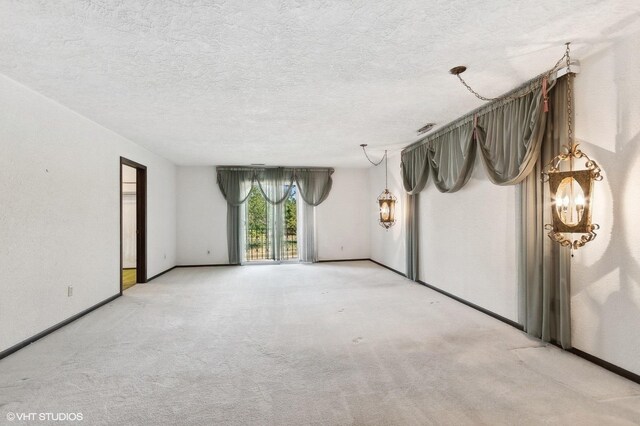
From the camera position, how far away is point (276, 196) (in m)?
8.02

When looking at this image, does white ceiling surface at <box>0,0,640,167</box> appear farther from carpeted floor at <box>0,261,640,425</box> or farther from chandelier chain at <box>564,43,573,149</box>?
carpeted floor at <box>0,261,640,425</box>

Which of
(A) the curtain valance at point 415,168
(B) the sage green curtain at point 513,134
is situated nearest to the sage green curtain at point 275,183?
(A) the curtain valance at point 415,168

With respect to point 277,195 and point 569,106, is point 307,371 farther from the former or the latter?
point 277,195

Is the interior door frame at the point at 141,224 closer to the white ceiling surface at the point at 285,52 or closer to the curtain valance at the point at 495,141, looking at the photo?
the white ceiling surface at the point at 285,52

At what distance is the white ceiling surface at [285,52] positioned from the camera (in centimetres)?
195

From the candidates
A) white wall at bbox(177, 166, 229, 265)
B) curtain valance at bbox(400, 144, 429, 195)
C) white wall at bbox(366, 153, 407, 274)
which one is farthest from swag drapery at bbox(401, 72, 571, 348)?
white wall at bbox(177, 166, 229, 265)

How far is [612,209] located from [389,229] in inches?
185

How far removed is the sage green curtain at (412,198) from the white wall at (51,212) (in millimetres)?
4753

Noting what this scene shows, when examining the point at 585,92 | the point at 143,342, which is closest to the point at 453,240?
the point at 585,92

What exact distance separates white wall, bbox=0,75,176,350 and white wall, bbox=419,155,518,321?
16.1 feet

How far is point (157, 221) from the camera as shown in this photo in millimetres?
6465

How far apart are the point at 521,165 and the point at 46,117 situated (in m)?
4.84

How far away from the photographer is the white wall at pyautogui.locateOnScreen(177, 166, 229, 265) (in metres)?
7.75

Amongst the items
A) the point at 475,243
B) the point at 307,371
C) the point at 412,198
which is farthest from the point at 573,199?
the point at 412,198
